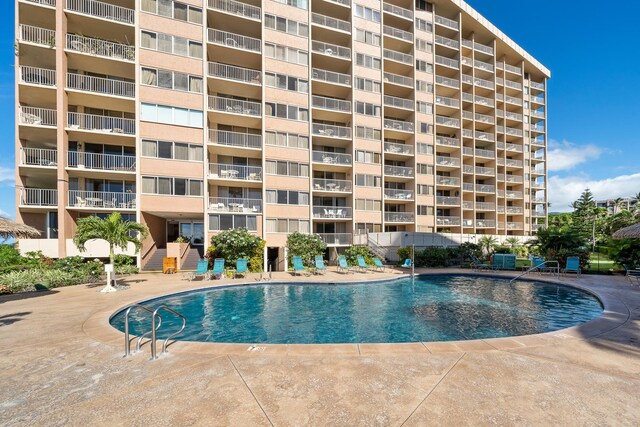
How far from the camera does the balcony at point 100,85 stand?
18.8 metres

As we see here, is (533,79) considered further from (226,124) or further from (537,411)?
(537,411)

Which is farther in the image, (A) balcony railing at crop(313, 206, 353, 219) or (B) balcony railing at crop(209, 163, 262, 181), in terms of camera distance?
(A) balcony railing at crop(313, 206, 353, 219)

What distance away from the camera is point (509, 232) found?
124 ft

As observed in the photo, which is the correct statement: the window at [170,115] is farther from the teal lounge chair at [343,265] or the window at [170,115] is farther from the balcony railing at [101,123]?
the teal lounge chair at [343,265]

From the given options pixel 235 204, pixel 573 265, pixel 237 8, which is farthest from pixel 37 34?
pixel 573 265

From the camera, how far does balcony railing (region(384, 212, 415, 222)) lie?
2797 centimetres

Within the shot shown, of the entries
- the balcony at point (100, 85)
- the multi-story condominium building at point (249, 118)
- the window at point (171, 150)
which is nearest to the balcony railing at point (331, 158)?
the multi-story condominium building at point (249, 118)

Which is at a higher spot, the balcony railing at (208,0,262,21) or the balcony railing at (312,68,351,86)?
the balcony railing at (208,0,262,21)

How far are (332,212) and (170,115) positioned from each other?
1493 centimetres

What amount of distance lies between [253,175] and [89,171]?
36.0ft

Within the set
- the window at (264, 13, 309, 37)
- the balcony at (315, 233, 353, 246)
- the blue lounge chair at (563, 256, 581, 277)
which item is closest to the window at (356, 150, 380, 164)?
the balcony at (315, 233, 353, 246)

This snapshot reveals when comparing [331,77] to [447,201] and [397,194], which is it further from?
[447,201]

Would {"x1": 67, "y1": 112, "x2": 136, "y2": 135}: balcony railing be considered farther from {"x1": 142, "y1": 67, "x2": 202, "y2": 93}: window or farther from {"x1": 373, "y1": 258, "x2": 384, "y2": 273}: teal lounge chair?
{"x1": 373, "y1": 258, "x2": 384, "y2": 273}: teal lounge chair

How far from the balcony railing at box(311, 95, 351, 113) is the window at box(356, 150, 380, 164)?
13.6 ft
